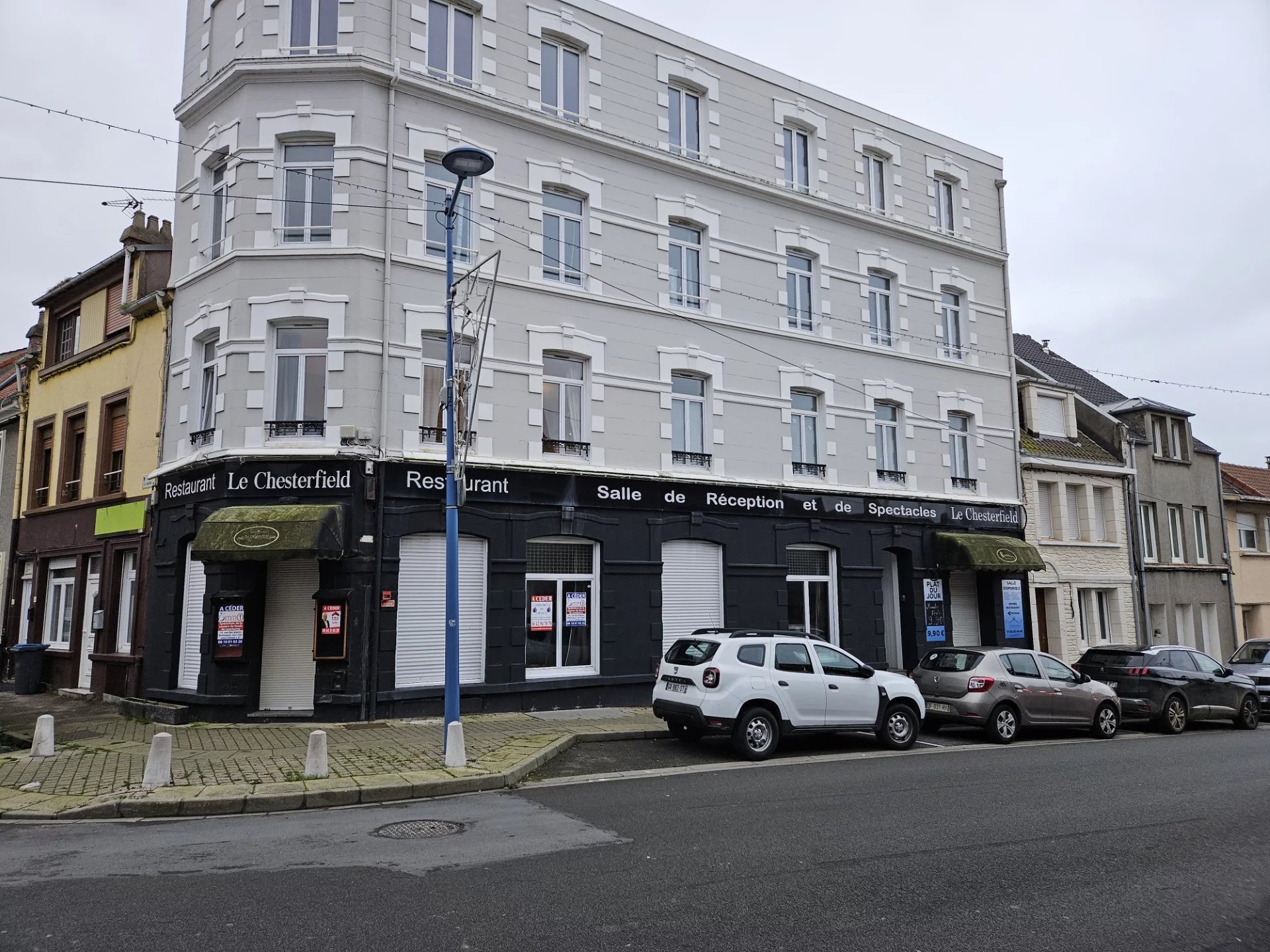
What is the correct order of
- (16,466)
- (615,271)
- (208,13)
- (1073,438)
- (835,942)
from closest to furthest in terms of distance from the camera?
(835,942) → (208,13) → (615,271) → (16,466) → (1073,438)

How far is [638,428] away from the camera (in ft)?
59.1

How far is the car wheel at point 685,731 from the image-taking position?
12516 millimetres

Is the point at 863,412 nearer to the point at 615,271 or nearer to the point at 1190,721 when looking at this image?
the point at 615,271

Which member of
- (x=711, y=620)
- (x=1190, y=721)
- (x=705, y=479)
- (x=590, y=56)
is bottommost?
(x=1190, y=721)

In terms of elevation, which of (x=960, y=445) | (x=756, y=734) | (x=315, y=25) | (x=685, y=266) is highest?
(x=315, y=25)

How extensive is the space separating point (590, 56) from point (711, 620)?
11561 mm

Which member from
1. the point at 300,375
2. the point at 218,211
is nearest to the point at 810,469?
the point at 300,375

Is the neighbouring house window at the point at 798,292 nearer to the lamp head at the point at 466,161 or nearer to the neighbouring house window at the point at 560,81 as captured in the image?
the neighbouring house window at the point at 560,81

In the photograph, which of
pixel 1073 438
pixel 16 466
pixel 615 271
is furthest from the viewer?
pixel 1073 438

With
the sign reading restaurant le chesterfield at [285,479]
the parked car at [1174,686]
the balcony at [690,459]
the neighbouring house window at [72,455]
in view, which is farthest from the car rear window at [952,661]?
the neighbouring house window at [72,455]

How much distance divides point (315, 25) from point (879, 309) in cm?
1398

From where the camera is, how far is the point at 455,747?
35.9 feet

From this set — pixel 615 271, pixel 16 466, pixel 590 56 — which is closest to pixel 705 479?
pixel 615 271

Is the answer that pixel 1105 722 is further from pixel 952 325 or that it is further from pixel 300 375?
pixel 300 375
